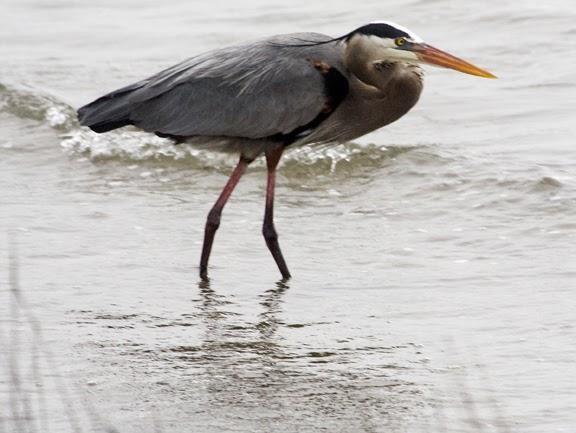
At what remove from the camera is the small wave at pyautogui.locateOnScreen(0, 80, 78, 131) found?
41.2 ft

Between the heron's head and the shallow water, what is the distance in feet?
3.81

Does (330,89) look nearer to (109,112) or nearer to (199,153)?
(109,112)

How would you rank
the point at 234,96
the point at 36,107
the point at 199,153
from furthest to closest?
the point at 36,107 → the point at 199,153 → the point at 234,96

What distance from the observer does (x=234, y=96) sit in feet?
26.8

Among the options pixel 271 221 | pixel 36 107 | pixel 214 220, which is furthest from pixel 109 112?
pixel 36 107

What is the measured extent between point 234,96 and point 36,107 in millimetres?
5294

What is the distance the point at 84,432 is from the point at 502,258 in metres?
3.65

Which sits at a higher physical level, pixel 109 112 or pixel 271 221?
pixel 109 112

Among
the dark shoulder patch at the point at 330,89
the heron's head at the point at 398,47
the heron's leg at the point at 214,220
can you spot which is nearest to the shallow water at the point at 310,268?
the heron's leg at the point at 214,220

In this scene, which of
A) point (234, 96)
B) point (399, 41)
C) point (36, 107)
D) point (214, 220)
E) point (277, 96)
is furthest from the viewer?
point (36, 107)

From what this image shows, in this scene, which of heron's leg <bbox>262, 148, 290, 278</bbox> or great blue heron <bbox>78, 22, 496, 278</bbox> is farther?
heron's leg <bbox>262, 148, 290, 278</bbox>

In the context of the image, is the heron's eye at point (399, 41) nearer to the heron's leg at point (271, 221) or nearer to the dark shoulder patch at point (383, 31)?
the dark shoulder patch at point (383, 31)

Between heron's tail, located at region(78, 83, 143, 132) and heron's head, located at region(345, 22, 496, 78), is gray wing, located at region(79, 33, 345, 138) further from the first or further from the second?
heron's head, located at region(345, 22, 496, 78)

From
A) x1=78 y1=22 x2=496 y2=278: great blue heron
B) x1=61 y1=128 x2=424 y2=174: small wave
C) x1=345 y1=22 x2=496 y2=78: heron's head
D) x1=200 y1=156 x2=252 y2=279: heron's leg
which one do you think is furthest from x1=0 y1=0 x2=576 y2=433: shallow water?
x1=345 y1=22 x2=496 y2=78: heron's head
